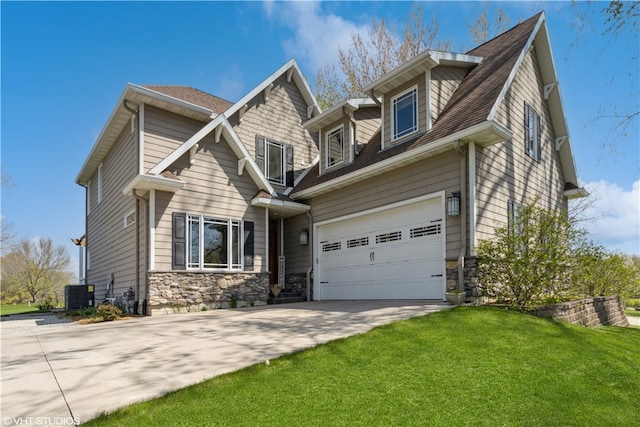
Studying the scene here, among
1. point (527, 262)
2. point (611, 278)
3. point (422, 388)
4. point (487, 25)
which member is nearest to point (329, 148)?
point (527, 262)

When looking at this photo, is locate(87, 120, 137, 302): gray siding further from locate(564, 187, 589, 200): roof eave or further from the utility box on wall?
locate(564, 187, 589, 200): roof eave

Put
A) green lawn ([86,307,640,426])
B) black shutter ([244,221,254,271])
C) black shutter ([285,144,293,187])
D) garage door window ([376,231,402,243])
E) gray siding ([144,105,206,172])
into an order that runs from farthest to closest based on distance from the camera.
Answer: black shutter ([285,144,293,187])
black shutter ([244,221,254,271])
gray siding ([144,105,206,172])
garage door window ([376,231,402,243])
green lawn ([86,307,640,426])

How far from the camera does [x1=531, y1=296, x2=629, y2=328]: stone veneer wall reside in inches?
271

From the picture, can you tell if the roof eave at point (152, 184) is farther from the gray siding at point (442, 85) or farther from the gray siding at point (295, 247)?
the gray siding at point (442, 85)

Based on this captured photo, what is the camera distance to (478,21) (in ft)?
59.6

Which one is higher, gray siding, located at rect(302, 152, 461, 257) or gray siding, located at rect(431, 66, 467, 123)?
gray siding, located at rect(431, 66, 467, 123)

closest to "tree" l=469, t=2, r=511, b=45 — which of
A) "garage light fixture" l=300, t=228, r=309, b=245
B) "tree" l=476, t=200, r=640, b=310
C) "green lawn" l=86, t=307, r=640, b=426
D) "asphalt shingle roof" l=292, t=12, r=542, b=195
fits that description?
"asphalt shingle roof" l=292, t=12, r=542, b=195

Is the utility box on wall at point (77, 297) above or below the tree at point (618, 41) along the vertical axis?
below

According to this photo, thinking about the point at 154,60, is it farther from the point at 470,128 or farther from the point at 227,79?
the point at 470,128

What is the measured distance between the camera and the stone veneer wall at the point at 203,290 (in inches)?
376

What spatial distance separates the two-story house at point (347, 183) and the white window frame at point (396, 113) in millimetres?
29

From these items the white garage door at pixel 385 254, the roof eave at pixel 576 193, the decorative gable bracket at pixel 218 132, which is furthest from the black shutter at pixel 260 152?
the roof eave at pixel 576 193

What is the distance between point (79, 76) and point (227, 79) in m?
6.22

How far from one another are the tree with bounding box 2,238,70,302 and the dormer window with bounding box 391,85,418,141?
2790 centimetres
